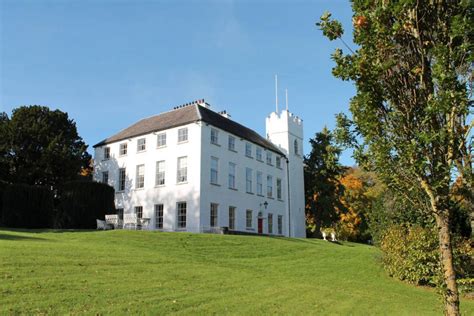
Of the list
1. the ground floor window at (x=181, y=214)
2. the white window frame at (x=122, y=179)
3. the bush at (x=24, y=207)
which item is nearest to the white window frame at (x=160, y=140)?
the white window frame at (x=122, y=179)

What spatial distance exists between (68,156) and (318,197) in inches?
989

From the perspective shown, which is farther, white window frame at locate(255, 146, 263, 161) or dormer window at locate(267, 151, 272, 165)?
dormer window at locate(267, 151, 272, 165)

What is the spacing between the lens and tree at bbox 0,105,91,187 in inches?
1534

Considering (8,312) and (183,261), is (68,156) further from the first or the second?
(8,312)

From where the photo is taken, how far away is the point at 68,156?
4028 centimetres

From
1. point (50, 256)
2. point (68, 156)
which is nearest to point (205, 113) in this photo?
point (68, 156)

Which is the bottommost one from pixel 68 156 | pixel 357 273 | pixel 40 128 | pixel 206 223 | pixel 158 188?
pixel 357 273

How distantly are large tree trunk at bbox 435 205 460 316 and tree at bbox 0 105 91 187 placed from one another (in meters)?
37.0

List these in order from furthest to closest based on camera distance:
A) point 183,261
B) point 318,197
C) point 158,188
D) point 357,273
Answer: point 318,197, point 158,188, point 357,273, point 183,261

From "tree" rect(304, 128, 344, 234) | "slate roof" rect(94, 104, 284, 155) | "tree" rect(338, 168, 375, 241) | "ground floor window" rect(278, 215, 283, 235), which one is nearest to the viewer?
"slate roof" rect(94, 104, 284, 155)

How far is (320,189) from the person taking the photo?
159ft

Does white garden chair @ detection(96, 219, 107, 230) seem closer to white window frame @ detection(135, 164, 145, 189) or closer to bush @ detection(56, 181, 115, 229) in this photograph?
bush @ detection(56, 181, 115, 229)

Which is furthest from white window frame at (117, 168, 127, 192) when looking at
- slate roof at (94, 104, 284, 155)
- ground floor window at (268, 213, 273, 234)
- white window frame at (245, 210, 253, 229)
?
ground floor window at (268, 213, 273, 234)

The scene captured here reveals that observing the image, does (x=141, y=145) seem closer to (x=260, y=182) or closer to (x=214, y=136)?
(x=214, y=136)
